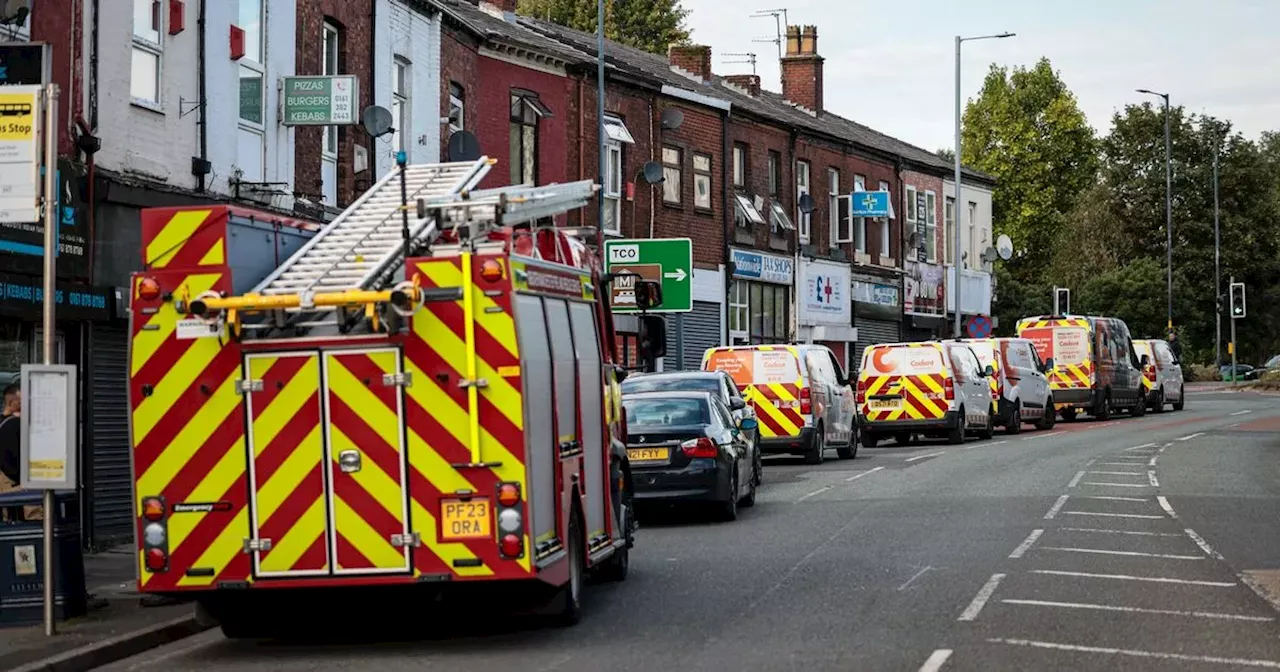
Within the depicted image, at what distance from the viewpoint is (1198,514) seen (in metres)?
21.0

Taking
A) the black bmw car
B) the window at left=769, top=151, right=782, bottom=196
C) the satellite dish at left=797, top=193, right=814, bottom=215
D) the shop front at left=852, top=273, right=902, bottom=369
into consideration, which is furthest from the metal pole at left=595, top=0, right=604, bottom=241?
the shop front at left=852, top=273, right=902, bottom=369

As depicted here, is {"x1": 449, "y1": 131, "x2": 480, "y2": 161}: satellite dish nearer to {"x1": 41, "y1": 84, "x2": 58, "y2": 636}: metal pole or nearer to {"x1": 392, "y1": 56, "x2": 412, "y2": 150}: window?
{"x1": 392, "y1": 56, "x2": 412, "y2": 150}: window

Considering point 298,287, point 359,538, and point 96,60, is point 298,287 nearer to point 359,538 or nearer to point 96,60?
point 359,538

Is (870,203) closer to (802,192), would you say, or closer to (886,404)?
(802,192)

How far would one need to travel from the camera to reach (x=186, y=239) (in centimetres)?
1121

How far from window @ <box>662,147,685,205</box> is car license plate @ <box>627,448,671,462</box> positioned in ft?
72.9

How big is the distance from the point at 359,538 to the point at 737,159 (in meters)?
35.5

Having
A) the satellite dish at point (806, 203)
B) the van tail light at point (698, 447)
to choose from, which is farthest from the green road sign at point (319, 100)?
the satellite dish at point (806, 203)

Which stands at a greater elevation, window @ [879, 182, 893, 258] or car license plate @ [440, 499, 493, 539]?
window @ [879, 182, 893, 258]

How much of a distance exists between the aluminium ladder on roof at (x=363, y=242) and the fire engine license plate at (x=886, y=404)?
24231 mm

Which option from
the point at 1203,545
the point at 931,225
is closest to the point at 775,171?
the point at 931,225

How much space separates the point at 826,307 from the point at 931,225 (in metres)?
10.1

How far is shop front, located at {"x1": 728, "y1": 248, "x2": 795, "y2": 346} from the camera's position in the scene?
45.0m

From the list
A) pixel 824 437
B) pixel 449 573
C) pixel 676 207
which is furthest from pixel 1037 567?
pixel 676 207
